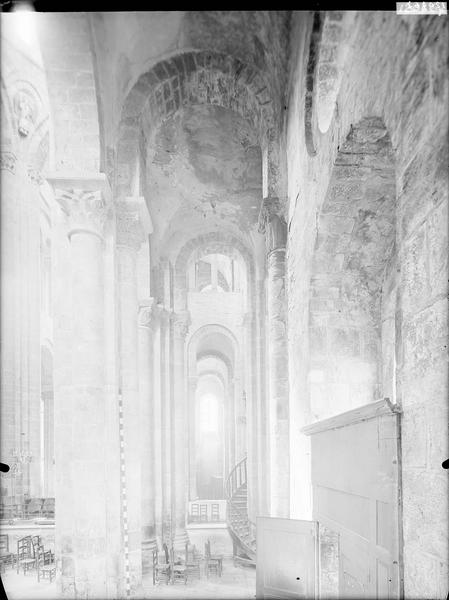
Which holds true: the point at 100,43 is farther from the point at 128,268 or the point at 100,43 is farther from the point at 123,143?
the point at 128,268

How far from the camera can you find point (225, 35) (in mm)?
8172

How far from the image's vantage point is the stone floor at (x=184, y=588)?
9.70 meters

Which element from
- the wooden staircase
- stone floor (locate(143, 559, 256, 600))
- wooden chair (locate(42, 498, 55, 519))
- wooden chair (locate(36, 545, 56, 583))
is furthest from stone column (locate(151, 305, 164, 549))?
stone floor (locate(143, 559, 256, 600))

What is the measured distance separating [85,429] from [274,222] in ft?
13.0

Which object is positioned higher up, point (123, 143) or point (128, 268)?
point (123, 143)

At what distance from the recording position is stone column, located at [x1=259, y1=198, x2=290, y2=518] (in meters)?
8.81

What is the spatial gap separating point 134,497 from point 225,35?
6435 mm

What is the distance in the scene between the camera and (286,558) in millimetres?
4492

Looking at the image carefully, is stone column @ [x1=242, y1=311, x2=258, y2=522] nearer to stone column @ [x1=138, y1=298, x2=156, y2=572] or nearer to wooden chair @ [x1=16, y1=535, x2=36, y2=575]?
stone column @ [x1=138, y1=298, x2=156, y2=572]

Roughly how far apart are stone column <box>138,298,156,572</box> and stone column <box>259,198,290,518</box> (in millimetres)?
5124

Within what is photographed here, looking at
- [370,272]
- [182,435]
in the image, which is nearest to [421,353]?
[370,272]

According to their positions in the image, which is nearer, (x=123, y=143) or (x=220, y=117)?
(x=123, y=143)

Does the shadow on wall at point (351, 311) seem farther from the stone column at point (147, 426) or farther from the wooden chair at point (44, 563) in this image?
the stone column at point (147, 426)

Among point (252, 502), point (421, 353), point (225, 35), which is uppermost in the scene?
point (225, 35)
